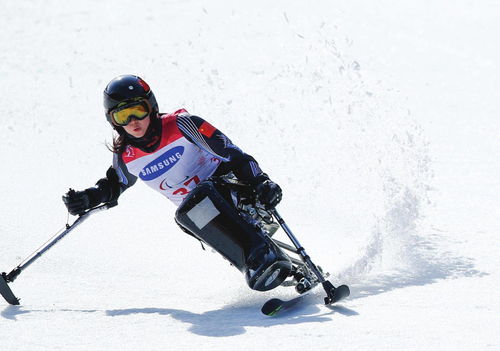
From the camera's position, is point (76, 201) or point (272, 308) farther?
point (76, 201)

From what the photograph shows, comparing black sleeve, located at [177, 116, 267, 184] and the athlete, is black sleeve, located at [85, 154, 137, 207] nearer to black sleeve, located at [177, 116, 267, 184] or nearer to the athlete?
the athlete

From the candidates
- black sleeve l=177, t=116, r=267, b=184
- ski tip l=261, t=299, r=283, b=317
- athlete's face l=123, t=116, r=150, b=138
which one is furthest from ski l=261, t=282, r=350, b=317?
athlete's face l=123, t=116, r=150, b=138

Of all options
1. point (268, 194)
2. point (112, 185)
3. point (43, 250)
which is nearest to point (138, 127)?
point (112, 185)

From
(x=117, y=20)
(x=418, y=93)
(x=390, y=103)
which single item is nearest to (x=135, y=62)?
(x=117, y=20)

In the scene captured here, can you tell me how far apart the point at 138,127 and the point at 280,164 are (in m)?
5.52

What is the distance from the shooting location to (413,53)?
15.9 m

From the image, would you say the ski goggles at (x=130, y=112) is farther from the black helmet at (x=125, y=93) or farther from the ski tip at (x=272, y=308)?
the ski tip at (x=272, y=308)

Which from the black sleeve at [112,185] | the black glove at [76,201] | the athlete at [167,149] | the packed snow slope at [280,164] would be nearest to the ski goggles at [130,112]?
the athlete at [167,149]

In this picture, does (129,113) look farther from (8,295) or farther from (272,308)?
(272,308)

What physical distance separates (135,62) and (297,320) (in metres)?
11.6

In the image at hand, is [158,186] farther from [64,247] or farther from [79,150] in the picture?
[79,150]

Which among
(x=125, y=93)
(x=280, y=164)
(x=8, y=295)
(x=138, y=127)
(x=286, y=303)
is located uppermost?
(x=125, y=93)

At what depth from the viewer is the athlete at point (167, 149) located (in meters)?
5.36

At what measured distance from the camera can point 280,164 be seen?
10750mm
